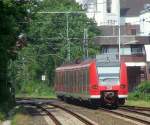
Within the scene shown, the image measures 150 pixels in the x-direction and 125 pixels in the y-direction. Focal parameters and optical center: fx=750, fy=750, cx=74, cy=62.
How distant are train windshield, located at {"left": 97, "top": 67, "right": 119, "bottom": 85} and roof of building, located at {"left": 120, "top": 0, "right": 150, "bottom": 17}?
460ft

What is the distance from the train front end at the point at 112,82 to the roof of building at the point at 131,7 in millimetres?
139855

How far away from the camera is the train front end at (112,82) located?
144 feet

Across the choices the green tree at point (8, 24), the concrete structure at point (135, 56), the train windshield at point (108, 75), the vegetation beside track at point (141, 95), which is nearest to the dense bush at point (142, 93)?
the vegetation beside track at point (141, 95)

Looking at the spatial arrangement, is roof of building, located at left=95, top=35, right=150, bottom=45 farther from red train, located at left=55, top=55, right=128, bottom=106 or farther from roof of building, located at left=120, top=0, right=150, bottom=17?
roof of building, located at left=120, top=0, right=150, bottom=17

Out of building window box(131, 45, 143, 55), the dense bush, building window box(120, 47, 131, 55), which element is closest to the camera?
the dense bush

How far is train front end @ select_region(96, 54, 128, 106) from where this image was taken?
144 ft

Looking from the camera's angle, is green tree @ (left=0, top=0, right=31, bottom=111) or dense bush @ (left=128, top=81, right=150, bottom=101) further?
dense bush @ (left=128, top=81, right=150, bottom=101)

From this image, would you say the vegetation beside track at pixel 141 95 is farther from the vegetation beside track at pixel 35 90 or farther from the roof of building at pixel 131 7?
the roof of building at pixel 131 7

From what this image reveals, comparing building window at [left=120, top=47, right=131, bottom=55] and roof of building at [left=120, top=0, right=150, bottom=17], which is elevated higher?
roof of building at [left=120, top=0, right=150, bottom=17]

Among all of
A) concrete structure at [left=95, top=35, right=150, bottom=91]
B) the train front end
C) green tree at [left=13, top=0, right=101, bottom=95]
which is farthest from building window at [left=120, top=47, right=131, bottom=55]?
the train front end

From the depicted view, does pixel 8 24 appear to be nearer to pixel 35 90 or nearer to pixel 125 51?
pixel 35 90

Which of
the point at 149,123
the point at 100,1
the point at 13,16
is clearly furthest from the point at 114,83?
the point at 100,1

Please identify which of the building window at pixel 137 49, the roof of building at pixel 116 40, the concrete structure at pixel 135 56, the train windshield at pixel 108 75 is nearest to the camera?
the train windshield at pixel 108 75

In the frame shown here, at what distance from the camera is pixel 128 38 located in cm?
11312
